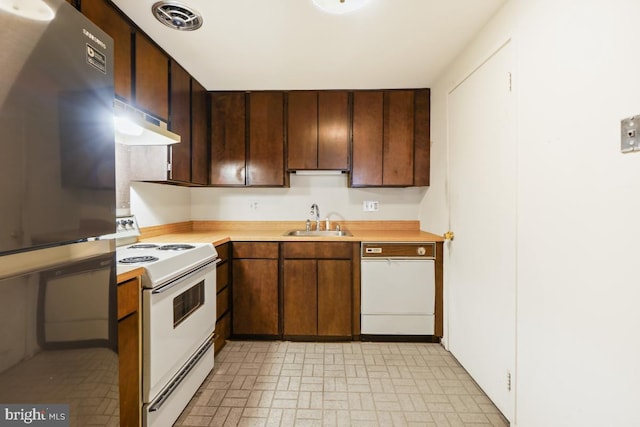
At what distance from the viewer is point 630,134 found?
0.90 meters

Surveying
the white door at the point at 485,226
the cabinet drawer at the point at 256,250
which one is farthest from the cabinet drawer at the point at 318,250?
the white door at the point at 485,226

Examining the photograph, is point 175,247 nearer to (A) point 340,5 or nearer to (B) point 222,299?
(B) point 222,299

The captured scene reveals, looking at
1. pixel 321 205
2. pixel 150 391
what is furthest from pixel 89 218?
pixel 321 205

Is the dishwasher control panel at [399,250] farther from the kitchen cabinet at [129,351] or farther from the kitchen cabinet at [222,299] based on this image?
the kitchen cabinet at [129,351]

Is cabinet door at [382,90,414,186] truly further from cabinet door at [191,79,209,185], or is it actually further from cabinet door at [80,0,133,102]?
cabinet door at [80,0,133,102]

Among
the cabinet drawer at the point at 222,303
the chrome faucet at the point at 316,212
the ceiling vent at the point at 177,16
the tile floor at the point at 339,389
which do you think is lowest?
the tile floor at the point at 339,389

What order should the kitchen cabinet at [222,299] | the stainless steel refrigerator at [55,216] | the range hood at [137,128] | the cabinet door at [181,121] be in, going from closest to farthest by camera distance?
the stainless steel refrigerator at [55,216] → the range hood at [137,128] → the cabinet door at [181,121] → the kitchen cabinet at [222,299]

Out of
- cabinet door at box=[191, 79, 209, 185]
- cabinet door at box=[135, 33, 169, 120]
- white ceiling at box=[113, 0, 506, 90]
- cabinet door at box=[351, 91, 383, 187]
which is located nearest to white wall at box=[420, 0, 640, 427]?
white ceiling at box=[113, 0, 506, 90]

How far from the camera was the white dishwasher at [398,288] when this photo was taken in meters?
2.42

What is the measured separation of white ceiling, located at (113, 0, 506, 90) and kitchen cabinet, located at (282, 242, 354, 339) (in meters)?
1.47

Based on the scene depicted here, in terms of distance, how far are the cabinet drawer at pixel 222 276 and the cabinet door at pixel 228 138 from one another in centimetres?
86

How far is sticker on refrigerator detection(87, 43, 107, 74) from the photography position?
75 cm

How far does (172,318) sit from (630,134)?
203 cm

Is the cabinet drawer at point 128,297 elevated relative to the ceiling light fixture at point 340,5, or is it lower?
lower
